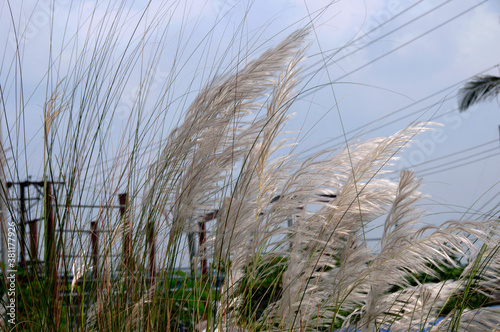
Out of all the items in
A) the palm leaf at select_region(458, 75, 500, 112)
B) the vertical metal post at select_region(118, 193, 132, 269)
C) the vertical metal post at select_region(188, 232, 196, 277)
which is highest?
the palm leaf at select_region(458, 75, 500, 112)

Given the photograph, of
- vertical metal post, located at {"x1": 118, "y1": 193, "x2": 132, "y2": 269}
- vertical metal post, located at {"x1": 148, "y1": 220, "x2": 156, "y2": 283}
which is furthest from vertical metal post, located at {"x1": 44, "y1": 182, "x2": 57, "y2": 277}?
vertical metal post, located at {"x1": 148, "y1": 220, "x2": 156, "y2": 283}

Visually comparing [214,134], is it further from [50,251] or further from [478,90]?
[478,90]

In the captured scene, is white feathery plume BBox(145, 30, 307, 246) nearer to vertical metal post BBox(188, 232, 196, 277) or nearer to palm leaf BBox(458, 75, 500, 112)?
vertical metal post BBox(188, 232, 196, 277)

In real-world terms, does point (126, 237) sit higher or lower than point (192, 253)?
higher

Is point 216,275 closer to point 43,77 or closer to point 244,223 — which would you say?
point 244,223

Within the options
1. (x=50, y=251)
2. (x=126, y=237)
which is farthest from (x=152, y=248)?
(x=50, y=251)

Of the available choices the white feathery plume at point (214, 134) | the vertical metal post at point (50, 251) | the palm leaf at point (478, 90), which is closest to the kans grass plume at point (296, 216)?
the white feathery plume at point (214, 134)

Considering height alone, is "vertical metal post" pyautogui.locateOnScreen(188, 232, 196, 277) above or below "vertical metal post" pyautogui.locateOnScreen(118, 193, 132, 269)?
below

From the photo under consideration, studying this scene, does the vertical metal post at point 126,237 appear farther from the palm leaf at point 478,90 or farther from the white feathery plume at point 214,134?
the palm leaf at point 478,90

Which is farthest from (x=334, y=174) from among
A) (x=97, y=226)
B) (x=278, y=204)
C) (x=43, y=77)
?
(x=43, y=77)

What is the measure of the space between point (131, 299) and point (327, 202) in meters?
0.87

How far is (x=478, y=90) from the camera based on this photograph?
14461 mm

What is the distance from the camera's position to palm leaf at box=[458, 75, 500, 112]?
14.3m

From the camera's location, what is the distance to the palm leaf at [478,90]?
46.9 feet
